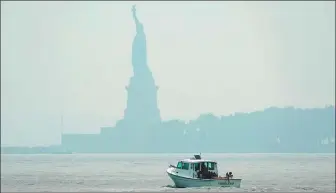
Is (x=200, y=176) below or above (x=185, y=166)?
below

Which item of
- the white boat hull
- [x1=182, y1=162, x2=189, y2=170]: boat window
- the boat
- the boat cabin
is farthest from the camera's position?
[x1=182, y1=162, x2=189, y2=170]: boat window

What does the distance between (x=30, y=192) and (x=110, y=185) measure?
16306 mm

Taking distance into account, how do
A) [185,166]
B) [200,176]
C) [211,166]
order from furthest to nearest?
[185,166], [211,166], [200,176]

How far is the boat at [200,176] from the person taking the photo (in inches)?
3514

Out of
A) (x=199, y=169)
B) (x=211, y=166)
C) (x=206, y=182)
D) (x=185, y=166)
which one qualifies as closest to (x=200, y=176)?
(x=199, y=169)

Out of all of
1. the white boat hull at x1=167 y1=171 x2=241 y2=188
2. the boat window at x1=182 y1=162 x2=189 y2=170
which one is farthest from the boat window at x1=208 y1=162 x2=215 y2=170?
the white boat hull at x1=167 y1=171 x2=241 y2=188

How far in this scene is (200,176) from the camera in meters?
91.5

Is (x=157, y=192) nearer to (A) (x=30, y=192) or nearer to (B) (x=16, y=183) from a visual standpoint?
(A) (x=30, y=192)

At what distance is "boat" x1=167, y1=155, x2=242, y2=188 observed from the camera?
8925 cm

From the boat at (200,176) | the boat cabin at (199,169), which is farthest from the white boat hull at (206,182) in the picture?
the boat cabin at (199,169)

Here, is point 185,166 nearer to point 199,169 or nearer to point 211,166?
point 199,169

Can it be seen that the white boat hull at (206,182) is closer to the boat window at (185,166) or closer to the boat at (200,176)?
the boat at (200,176)

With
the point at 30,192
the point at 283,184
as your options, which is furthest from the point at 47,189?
the point at 283,184

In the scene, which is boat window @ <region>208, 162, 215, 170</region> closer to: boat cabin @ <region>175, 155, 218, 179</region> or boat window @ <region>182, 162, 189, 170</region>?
boat cabin @ <region>175, 155, 218, 179</region>
